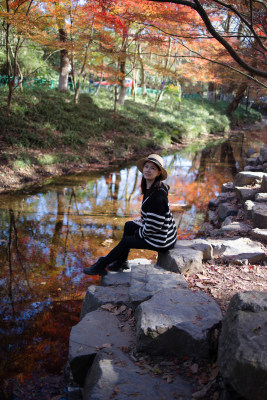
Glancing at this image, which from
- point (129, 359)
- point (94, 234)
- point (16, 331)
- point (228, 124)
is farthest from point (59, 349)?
point (228, 124)

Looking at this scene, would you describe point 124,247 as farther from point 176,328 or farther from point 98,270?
point 176,328

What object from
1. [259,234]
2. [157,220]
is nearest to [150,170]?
[157,220]

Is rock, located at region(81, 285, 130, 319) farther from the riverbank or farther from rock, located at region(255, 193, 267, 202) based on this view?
the riverbank

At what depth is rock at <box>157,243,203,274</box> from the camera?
166 inches

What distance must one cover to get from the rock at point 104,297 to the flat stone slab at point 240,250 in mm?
1672

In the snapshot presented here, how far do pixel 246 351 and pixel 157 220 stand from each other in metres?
2.26

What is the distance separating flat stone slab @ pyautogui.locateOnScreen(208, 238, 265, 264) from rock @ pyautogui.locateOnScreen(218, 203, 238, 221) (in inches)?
94.3

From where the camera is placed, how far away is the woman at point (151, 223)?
4.14 meters

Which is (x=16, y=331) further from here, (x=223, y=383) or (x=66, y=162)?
(x=66, y=162)

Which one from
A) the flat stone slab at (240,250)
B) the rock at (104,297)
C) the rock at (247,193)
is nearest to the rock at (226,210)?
the rock at (247,193)

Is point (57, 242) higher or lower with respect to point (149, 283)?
lower

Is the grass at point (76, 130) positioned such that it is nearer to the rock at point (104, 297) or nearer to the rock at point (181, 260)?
the rock at point (181, 260)

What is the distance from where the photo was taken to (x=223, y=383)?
7.52 feet

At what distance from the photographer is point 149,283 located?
372 centimetres
